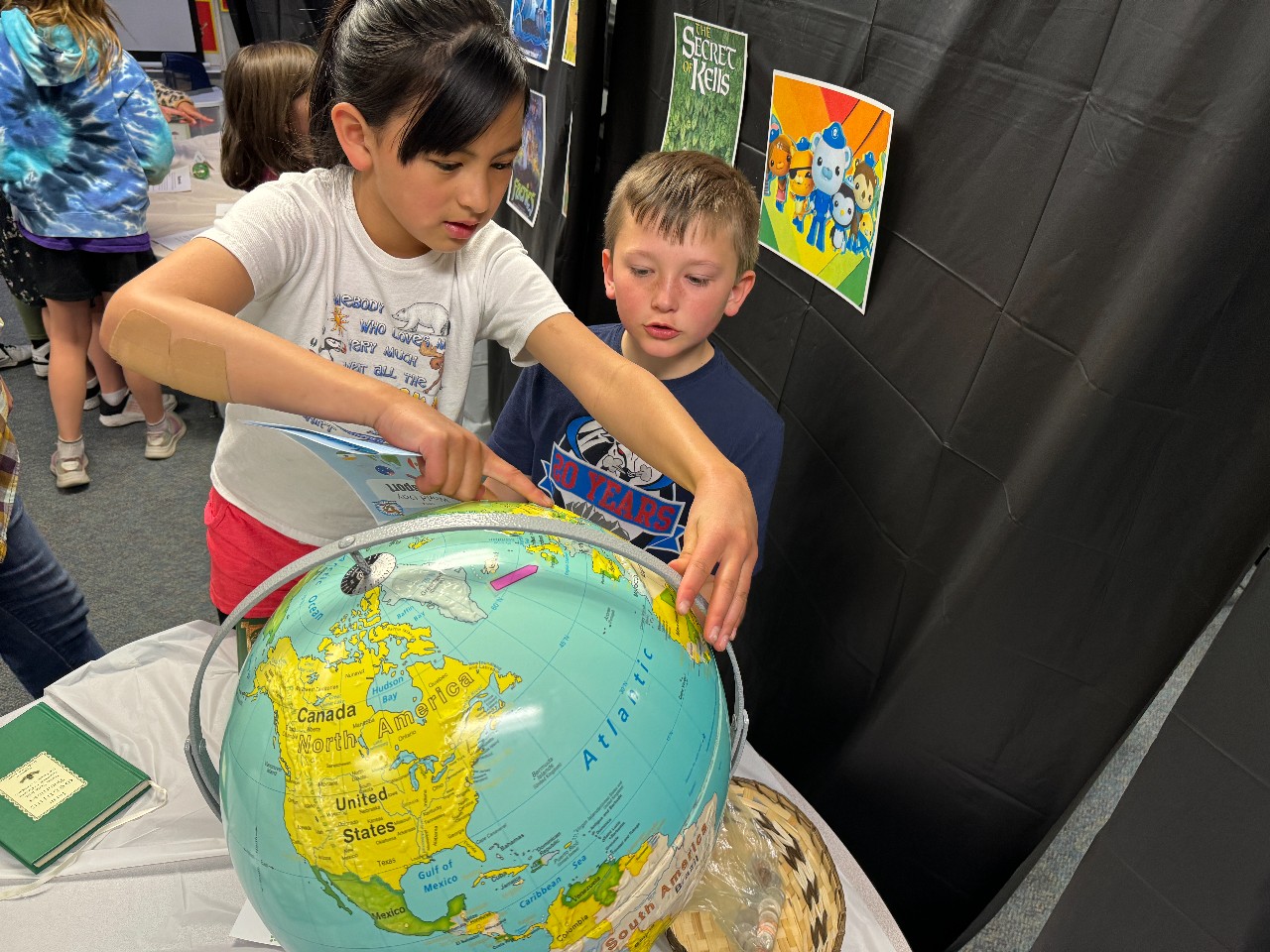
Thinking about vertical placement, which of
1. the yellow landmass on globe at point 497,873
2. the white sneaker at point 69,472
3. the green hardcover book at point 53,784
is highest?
the yellow landmass on globe at point 497,873

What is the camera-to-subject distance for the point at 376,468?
0.72 m

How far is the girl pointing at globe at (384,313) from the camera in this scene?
2.59 ft

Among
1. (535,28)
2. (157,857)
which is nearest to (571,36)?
(535,28)

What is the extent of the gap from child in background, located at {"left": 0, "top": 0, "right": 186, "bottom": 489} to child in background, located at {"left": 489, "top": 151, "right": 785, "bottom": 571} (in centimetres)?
195

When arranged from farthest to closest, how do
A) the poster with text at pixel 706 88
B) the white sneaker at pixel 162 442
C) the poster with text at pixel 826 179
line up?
the white sneaker at pixel 162 442 < the poster with text at pixel 706 88 < the poster with text at pixel 826 179

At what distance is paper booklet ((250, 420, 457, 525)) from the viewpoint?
65 cm

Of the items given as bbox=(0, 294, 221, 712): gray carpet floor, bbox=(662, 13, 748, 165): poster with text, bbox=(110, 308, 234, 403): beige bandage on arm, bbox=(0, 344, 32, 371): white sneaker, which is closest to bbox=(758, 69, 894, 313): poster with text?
bbox=(662, 13, 748, 165): poster with text

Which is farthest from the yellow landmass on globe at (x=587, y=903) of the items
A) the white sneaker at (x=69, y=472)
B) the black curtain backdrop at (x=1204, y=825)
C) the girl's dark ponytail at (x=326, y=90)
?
the white sneaker at (x=69, y=472)

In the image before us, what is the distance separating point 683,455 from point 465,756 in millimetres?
397

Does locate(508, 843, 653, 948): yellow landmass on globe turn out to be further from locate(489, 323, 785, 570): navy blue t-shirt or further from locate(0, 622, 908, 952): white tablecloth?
locate(489, 323, 785, 570): navy blue t-shirt

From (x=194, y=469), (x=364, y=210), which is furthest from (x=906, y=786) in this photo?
(x=194, y=469)

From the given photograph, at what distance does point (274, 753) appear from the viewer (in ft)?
2.14

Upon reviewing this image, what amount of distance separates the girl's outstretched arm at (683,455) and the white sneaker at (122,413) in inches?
105

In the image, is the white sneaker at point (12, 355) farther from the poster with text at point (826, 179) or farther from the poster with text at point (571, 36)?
the poster with text at point (826, 179)
